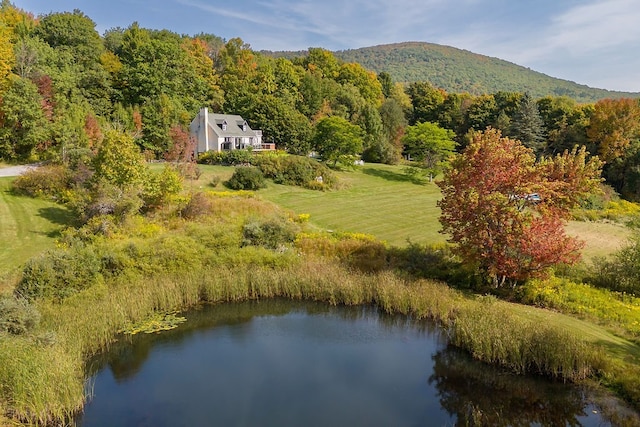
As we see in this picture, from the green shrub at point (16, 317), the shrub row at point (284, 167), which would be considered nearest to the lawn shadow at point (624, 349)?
the green shrub at point (16, 317)

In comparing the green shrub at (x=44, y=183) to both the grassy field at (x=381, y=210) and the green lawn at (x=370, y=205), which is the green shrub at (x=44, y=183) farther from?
the green lawn at (x=370, y=205)

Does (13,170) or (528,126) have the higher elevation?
(528,126)

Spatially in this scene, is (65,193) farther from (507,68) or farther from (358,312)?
(507,68)

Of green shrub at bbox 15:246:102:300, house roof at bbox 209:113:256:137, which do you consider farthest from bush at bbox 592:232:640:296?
house roof at bbox 209:113:256:137

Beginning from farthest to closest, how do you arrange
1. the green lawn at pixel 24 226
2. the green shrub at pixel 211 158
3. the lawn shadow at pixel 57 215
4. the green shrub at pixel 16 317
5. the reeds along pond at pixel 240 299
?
the green shrub at pixel 211 158
the lawn shadow at pixel 57 215
the green lawn at pixel 24 226
the green shrub at pixel 16 317
the reeds along pond at pixel 240 299

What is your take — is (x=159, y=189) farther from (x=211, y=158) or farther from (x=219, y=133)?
(x=219, y=133)

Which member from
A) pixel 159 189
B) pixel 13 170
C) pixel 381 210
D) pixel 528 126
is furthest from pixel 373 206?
pixel 528 126
